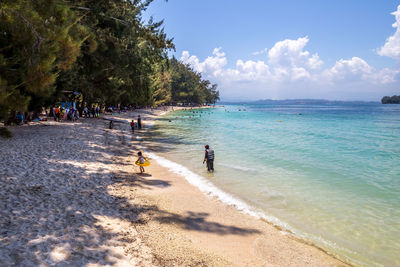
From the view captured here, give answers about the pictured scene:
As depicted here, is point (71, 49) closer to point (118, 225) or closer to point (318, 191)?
point (118, 225)

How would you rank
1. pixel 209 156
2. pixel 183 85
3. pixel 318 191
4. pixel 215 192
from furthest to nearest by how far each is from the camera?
pixel 183 85
pixel 209 156
pixel 318 191
pixel 215 192

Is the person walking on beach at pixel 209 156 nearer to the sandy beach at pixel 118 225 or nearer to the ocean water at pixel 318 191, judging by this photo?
the ocean water at pixel 318 191

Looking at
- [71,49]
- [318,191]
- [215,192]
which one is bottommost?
[318,191]

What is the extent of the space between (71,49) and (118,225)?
521cm

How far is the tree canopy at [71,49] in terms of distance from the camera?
245 inches

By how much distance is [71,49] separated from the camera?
7.04m

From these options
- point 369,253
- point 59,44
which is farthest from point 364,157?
point 59,44

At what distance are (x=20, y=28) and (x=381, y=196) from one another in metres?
16.0

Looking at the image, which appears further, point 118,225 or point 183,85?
point 183,85

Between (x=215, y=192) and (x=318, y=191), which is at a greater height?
(x=215, y=192)

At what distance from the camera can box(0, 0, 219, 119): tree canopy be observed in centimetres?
623

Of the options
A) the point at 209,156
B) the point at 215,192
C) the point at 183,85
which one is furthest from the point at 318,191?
the point at 183,85

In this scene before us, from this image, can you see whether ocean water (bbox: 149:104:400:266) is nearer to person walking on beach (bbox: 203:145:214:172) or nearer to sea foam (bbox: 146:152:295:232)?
sea foam (bbox: 146:152:295:232)

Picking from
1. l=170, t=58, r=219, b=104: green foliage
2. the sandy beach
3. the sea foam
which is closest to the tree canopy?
the sandy beach
